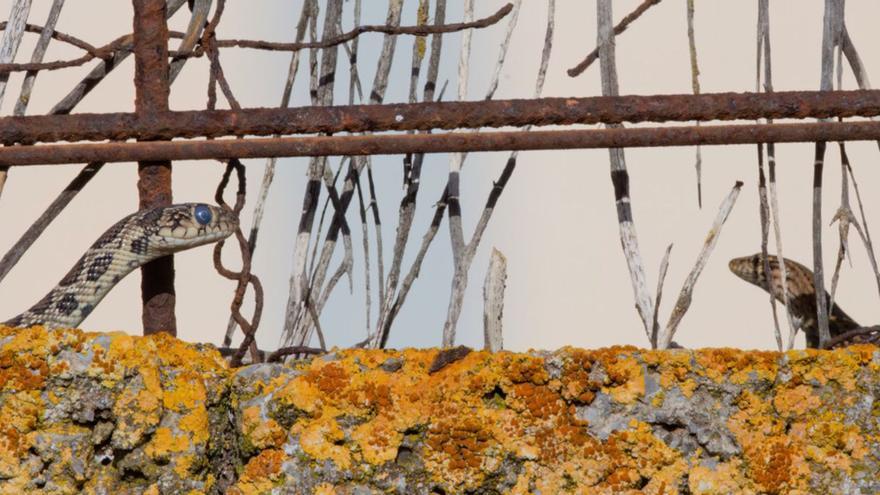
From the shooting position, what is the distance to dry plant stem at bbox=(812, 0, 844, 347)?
3.05 metres

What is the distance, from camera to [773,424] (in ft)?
7.41

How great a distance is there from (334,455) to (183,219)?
1183 mm

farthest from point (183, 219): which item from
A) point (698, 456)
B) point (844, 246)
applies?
point (844, 246)

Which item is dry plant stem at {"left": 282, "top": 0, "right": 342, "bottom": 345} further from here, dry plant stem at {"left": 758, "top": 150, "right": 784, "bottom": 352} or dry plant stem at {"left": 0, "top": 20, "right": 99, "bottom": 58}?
dry plant stem at {"left": 758, "top": 150, "right": 784, "bottom": 352}

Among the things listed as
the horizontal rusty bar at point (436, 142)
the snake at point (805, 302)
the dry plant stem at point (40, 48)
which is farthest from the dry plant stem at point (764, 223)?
the snake at point (805, 302)

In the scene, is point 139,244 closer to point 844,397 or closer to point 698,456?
point 698,456

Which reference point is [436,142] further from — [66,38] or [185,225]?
[66,38]

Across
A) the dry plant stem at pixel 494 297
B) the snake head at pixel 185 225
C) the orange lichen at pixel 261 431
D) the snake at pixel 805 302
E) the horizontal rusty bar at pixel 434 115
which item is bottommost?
the orange lichen at pixel 261 431

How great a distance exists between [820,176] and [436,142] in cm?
107

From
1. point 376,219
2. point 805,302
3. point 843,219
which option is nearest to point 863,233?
point 843,219

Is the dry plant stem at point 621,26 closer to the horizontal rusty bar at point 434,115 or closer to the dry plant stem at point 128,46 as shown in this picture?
the dry plant stem at point 128,46

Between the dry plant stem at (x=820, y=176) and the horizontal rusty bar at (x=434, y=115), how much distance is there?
1.63 feet

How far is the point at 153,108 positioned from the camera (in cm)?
261

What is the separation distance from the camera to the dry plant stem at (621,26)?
3.43m
